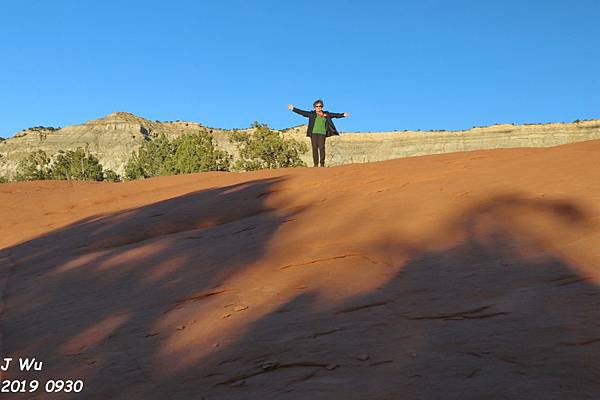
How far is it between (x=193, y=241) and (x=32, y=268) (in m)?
1.65

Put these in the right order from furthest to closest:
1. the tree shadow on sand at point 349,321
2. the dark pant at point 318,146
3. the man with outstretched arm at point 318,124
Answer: the dark pant at point 318,146, the man with outstretched arm at point 318,124, the tree shadow on sand at point 349,321

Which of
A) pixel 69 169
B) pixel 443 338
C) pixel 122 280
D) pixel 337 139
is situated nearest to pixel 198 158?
pixel 69 169

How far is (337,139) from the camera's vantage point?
8281 centimetres

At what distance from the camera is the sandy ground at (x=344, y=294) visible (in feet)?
8.65

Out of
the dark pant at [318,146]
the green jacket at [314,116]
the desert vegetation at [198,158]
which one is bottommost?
the dark pant at [318,146]

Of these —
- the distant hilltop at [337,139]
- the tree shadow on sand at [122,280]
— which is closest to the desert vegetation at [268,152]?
the distant hilltop at [337,139]

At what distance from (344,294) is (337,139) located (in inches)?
3137

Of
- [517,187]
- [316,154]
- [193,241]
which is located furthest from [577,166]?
[316,154]

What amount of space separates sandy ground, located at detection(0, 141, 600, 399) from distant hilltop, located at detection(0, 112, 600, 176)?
4705 cm

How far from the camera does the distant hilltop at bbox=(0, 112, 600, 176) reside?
66.6 meters

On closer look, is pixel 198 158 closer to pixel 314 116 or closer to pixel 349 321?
pixel 314 116

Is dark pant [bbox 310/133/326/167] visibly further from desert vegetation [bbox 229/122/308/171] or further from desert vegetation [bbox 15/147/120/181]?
desert vegetation [bbox 15/147/120/181]

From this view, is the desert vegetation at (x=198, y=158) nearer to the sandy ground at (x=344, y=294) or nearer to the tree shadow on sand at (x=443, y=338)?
the sandy ground at (x=344, y=294)

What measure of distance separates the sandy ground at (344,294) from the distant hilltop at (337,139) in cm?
4705
